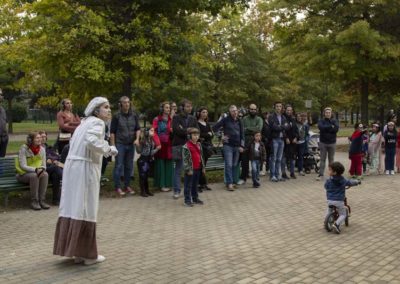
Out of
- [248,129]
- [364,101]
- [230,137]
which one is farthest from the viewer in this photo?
[364,101]

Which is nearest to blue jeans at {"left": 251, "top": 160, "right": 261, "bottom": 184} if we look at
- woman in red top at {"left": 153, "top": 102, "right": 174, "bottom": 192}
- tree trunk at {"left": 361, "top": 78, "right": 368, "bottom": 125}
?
woman in red top at {"left": 153, "top": 102, "right": 174, "bottom": 192}

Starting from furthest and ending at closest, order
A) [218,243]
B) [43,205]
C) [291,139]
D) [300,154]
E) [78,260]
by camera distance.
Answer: [300,154] → [291,139] → [43,205] → [218,243] → [78,260]

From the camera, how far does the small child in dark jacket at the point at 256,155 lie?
12.0m

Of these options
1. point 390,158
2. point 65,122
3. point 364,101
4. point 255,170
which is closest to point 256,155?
point 255,170

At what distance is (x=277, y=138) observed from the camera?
13.0 metres

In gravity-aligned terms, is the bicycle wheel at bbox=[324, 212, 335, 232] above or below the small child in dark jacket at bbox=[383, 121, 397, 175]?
below

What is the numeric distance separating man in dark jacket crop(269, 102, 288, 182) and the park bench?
632 cm

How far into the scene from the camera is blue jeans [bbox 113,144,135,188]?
10453mm

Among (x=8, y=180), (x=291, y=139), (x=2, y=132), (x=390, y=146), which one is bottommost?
(x=8, y=180)

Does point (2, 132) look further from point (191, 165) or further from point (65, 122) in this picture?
point (191, 165)

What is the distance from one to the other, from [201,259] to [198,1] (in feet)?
24.7

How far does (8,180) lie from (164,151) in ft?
11.0

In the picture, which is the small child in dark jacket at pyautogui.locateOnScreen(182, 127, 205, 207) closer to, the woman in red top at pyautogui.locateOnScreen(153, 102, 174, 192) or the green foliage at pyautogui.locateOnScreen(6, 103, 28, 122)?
the woman in red top at pyautogui.locateOnScreen(153, 102, 174, 192)

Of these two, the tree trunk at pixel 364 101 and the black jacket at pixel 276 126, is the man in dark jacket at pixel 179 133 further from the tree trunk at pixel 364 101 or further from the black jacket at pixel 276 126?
the tree trunk at pixel 364 101
